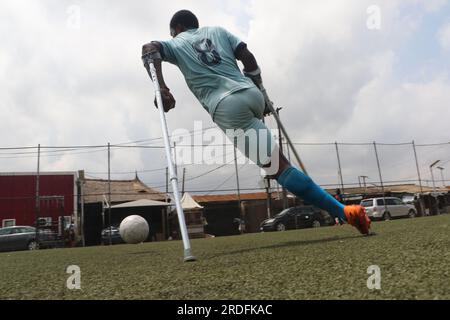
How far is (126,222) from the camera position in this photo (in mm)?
7777

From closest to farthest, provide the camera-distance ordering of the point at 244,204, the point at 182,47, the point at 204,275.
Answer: the point at 204,275 → the point at 182,47 → the point at 244,204

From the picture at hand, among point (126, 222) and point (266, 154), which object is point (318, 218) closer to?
point (126, 222)

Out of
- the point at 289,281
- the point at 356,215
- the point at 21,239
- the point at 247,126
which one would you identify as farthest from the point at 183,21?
the point at 21,239

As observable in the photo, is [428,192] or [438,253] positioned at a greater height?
[428,192]

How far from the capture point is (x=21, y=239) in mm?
15438

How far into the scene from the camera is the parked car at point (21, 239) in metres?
15.3

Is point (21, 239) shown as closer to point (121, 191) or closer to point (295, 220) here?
point (295, 220)

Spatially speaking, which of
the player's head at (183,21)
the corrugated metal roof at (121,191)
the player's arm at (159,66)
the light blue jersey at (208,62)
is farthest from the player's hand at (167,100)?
the corrugated metal roof at (121,191)

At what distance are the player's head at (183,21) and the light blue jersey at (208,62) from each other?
0.37ft

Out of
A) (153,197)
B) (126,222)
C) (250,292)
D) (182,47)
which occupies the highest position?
(153,197)

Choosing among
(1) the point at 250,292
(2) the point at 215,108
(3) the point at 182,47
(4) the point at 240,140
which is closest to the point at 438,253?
(1) the point at 250,292

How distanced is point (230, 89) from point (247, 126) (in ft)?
1.00

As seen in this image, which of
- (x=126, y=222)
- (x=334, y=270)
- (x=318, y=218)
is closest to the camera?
(x=334, y=270)

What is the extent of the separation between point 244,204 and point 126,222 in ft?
62.5
